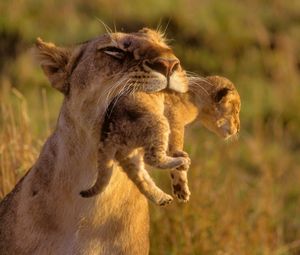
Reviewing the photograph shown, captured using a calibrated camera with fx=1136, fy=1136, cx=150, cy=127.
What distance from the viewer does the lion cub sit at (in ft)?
11.7

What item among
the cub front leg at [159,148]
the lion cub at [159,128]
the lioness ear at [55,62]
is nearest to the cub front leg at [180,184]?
the lion cub at [159,128]

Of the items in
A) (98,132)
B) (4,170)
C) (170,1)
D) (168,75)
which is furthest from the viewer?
(170,1)

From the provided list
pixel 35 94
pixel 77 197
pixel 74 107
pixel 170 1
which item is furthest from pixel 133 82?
pixel 170 1

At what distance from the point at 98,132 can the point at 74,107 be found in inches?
8.1

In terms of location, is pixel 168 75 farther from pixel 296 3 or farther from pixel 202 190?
pixel 296 3

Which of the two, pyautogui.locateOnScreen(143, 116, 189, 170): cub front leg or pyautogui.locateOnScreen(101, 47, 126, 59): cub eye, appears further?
pyautogui.locateOnScreen(101, 47, 126, 59): cub eye

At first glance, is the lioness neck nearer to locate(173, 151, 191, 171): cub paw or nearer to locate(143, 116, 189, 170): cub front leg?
locate(173, 151, 191, 171): cub paw

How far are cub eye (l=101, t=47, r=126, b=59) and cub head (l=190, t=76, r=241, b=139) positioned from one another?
1.09 ft

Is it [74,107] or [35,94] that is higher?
[74,107]

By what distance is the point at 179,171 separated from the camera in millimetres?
3758

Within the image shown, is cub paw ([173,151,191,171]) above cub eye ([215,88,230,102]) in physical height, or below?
below

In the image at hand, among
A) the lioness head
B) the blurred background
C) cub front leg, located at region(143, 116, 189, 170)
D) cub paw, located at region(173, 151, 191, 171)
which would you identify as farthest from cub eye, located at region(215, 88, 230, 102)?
the blurred background

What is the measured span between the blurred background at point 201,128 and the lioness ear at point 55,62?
99cm

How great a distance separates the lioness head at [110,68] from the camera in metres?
3.61
